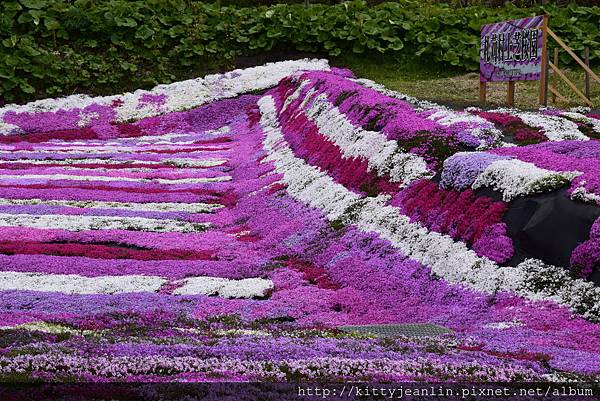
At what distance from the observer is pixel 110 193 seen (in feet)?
74.3

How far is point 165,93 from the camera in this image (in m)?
37.4

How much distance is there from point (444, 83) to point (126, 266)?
78.5 ft

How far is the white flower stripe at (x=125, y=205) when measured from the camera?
20.9 meters

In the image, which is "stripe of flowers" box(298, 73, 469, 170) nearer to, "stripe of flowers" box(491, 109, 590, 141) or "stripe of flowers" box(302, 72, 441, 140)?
"stripe of flowers" box(302, 72, 441, 140)

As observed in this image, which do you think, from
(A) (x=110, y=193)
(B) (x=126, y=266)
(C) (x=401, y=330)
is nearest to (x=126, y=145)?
(A) (x=110, y=193)

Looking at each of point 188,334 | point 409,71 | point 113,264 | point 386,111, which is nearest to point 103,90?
point 409,71

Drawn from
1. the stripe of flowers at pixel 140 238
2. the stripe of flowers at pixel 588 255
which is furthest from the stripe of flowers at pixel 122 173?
the stripe of flowers at pixel 588 255

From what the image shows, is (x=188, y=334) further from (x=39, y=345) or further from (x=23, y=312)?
(x=23, y=312)

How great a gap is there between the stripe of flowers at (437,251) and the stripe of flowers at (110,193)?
8.48 ft

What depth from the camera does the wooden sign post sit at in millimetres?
24219

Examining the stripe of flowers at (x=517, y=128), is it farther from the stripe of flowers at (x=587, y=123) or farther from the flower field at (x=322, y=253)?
the stripe of flowers at (x=587, y=123)

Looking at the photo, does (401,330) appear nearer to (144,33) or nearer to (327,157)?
(327,157)

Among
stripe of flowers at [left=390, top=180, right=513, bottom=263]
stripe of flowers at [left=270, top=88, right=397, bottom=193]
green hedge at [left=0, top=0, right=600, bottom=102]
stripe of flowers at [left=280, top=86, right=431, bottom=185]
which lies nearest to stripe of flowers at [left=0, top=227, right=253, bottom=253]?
stripe of flowers at [left=270, top=88, right=397, bottom=193]

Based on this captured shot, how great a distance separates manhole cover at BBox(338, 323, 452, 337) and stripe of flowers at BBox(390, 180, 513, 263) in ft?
6.65
